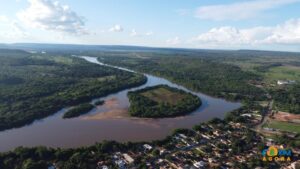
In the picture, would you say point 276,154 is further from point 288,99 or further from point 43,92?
point 43,92

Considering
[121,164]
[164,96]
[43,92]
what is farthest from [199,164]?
[43,92]

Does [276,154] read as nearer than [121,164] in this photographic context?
No

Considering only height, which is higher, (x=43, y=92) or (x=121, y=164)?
(x=43, y=92)

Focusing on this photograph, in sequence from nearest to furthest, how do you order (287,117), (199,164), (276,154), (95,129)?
(199,164) < (276,154) < (95,129) < (287,117)

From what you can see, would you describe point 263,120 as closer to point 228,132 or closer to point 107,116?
point 228,132

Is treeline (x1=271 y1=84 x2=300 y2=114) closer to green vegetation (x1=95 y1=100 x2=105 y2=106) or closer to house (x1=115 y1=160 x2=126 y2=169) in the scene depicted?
green vegetation (x1=95 y1=100 x2=105 y2=106)

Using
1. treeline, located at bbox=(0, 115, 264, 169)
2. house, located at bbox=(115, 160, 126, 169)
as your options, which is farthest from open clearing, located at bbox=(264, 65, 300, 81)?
house, located at bbox=(115, 160, 126, 169)

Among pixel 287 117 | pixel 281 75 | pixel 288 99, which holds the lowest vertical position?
pixel 287 117
